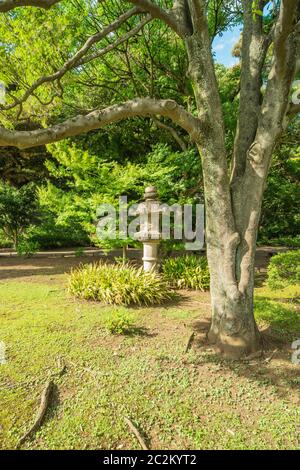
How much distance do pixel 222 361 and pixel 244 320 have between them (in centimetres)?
67

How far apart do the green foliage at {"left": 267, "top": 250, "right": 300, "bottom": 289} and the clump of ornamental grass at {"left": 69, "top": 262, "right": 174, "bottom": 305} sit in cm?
281

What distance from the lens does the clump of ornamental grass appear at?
652cm

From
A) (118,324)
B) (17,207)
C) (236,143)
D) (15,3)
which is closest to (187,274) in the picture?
(118,324)

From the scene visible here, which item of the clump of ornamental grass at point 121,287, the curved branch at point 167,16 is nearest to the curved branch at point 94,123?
the curved branch at point 167,16

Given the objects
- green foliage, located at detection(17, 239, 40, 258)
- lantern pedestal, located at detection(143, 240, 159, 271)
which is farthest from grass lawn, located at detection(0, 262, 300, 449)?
green foliage, located at detection(17, 239, 40, 258)

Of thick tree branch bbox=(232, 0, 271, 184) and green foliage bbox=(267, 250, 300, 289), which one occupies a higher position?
thick tree branch bbox=(232, 0, 271, 184)

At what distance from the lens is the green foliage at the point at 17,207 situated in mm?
13406

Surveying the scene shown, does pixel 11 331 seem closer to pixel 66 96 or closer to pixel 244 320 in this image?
pixel 244 320

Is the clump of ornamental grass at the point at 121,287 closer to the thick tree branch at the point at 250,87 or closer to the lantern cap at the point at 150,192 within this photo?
the lantern cap at the point at 150,192

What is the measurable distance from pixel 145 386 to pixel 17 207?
40.3 feet

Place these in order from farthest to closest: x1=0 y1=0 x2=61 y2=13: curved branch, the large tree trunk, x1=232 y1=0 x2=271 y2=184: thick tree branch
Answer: x1=232 y1=0 x2=271 y2=184: thick tree branch, the large tree trunk, x1=0 y1=0 x2=61 y2=13: curved branch

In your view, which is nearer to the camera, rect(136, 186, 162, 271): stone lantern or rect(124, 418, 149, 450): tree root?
rect(124, 418, 149, 450): tree root

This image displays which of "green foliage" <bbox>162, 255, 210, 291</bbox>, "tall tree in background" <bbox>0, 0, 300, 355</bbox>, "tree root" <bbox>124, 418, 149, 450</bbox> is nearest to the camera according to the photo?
"tree root" <bbox>124, 418, 149, 450</bbox>

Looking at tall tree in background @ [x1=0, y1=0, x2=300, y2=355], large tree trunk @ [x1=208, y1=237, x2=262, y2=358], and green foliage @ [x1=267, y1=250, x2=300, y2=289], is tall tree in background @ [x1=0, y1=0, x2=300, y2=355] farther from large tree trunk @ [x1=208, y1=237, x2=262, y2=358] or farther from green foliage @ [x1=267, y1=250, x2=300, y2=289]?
green foliage @ [x1=267, y1=250, x2=300, y2=289]
